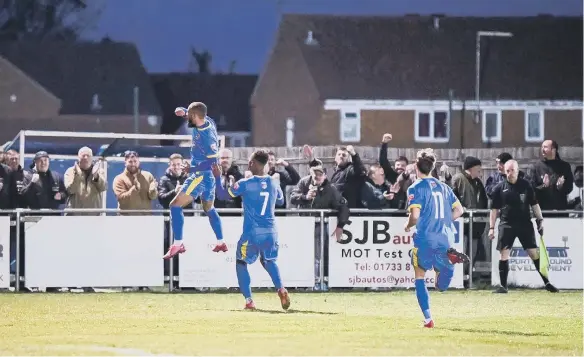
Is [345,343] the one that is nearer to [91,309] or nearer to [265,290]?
[91,309]

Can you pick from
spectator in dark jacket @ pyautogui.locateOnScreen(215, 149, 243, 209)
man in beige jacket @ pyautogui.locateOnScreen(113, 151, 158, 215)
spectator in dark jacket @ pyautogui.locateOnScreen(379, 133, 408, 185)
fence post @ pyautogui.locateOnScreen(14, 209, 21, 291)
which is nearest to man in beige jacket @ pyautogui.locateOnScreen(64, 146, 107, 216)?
man in beige jacket @ pyautogui.locateOnScreen(113, 151, 158, 215)

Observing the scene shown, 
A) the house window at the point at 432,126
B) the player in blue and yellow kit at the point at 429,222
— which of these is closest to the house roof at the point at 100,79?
the house window at the point at 432,126

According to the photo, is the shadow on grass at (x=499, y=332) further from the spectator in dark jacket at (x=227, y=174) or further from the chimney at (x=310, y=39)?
the chimney at (x=310, y=39)

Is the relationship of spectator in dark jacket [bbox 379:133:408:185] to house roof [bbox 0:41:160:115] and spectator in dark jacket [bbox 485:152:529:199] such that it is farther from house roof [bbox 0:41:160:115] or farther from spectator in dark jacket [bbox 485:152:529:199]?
house roof [bbox 0:41:160:115]

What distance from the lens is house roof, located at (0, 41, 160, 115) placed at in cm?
9212

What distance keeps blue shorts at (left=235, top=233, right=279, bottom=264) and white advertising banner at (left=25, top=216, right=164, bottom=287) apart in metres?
4.10

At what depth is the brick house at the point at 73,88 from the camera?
283ft

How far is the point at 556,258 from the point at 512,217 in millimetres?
1489

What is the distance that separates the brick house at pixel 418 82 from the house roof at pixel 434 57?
0.18ft

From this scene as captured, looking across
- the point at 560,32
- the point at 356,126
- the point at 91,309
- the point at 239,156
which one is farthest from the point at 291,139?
the point at 91,309

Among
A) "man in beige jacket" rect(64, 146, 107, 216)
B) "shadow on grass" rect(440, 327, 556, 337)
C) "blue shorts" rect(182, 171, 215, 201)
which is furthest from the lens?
"man in beige jacket" rect(64, 146, 107, 216)

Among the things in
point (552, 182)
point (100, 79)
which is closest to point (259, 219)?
point (552, 182)

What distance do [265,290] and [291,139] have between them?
56.1 meters

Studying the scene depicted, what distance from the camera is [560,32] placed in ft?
265
